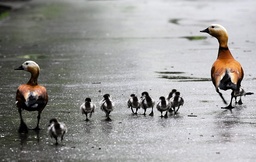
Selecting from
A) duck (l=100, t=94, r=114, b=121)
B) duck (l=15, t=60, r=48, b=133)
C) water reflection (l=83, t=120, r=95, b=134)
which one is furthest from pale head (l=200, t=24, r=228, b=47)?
duck (l=15, t=60, r=48, b=133)

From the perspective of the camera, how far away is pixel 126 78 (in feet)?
51.7

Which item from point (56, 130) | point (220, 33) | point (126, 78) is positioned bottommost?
point (56, 130)

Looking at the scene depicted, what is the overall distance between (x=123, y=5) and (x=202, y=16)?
703 centimetres

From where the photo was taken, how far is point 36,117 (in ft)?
38.8

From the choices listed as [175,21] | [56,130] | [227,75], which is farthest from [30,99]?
[175,21]

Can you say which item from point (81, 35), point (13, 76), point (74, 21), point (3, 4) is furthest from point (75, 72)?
point (3, 4)

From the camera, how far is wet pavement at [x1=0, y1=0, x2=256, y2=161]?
9.73m

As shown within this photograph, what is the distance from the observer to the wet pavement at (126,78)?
9.73 m

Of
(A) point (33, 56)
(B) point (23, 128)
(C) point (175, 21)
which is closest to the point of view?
(B) point (23, 128)

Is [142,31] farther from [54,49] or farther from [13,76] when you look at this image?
[13,76]

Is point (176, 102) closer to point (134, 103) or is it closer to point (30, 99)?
point (134, 103)

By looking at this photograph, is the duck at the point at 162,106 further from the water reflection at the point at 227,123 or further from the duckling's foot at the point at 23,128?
the duckling's foot at the point at 23,128

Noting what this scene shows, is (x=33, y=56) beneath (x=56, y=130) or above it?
above

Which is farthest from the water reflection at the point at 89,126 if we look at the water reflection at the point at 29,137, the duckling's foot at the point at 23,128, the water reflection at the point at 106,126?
the duckling's foot at the point at 23,128
